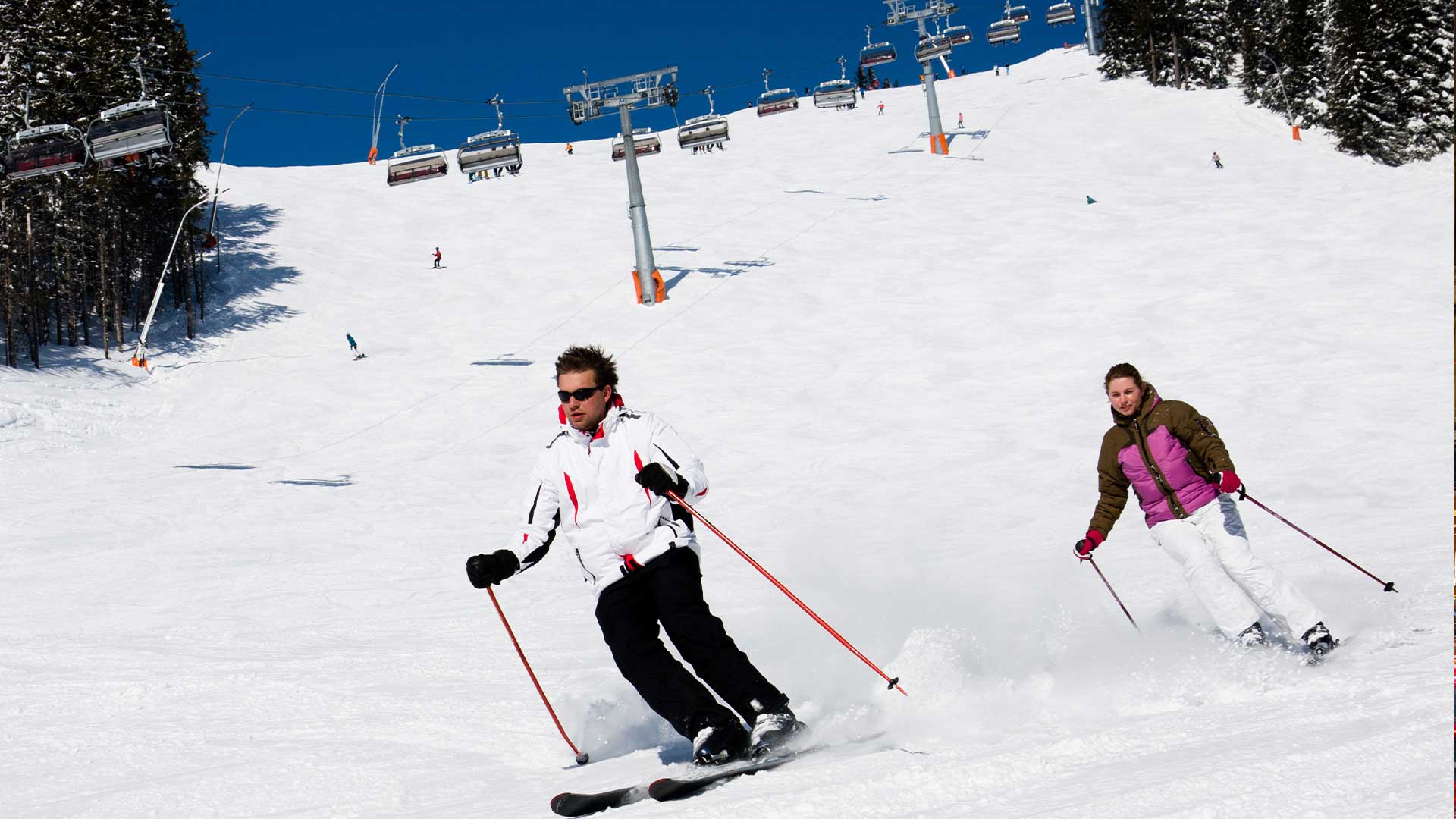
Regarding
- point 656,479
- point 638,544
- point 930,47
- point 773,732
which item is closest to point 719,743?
point 773,732

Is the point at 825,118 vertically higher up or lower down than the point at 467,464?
higher up

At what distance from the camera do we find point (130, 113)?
75.0 ft

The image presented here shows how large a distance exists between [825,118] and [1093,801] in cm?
6055

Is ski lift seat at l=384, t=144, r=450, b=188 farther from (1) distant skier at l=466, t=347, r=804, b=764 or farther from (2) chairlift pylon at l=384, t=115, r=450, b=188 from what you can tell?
(1) distant skier at l=466, t=347, r=804, b=764

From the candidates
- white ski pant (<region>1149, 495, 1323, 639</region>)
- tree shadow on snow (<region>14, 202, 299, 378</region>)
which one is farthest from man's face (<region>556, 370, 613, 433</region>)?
tree shadow on snow (<region>14, 202, 299, 378</region>)

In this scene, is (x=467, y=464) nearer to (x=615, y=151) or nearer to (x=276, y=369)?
(x=276, y=369)

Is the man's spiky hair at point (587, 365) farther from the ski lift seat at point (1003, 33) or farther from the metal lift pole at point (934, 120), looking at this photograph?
the ski lift seat at point (1003, 33)

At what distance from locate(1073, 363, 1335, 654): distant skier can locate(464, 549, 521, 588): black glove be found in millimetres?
2866

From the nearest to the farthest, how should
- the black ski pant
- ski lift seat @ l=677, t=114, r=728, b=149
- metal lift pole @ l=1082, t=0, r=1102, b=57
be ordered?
the black ski pant → ski lift seat @ l=677, t=114, r=728, b=149 → metal lift pole @ l=1082, t=0, r=1102, b=57

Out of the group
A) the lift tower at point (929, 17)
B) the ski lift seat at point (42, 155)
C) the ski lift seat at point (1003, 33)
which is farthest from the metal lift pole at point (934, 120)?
the ski lift seat at point (42, 155)

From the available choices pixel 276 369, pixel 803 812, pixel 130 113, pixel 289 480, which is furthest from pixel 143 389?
pixel 803 812

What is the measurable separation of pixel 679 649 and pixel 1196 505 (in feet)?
8.94

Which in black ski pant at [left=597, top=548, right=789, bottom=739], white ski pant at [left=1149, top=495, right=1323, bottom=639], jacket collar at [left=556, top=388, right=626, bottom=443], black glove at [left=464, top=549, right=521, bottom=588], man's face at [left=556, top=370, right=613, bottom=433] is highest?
man's face at [left=556, top=370, right=613, bottom=433]

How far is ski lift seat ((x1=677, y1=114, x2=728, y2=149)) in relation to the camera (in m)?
40.4
